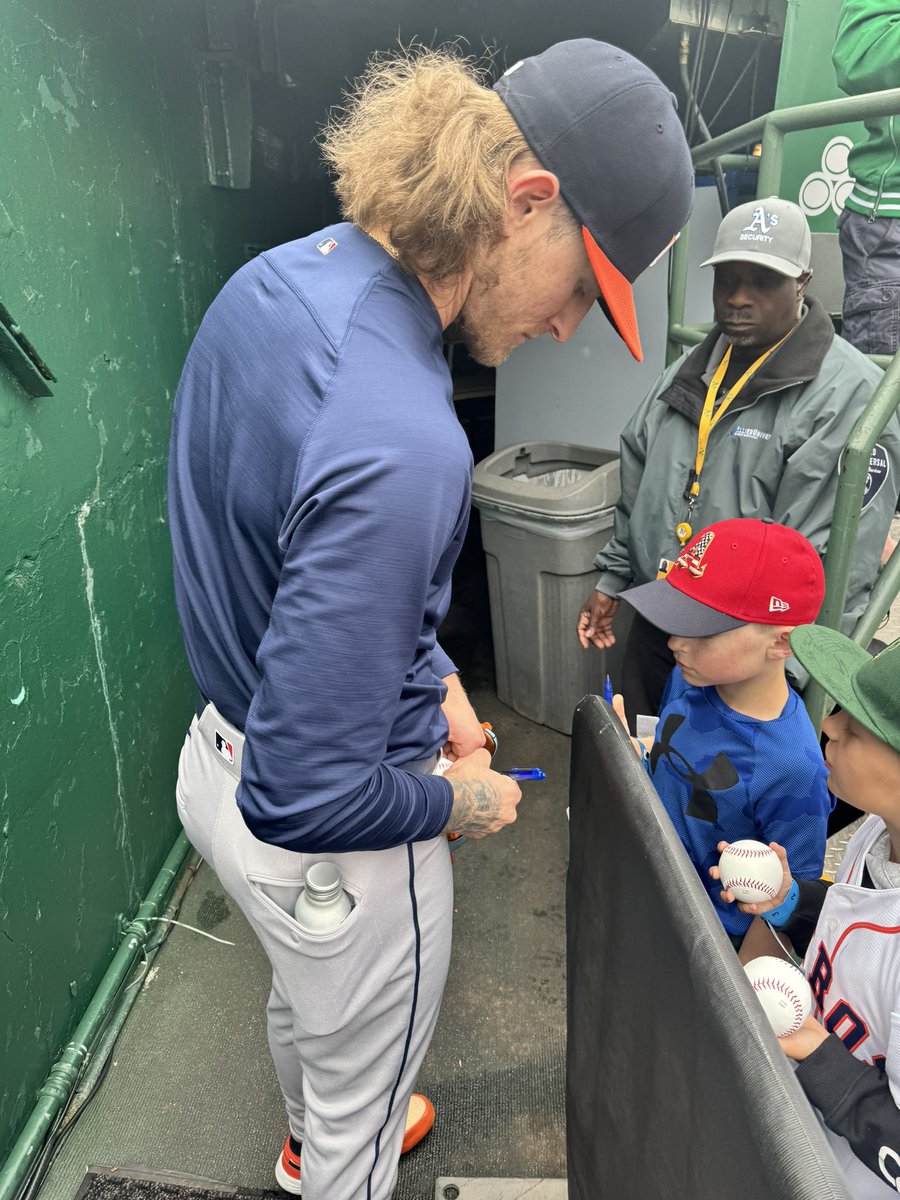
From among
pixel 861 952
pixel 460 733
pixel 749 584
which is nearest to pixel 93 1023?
pixel 460 733

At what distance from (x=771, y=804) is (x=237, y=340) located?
1.48 metres

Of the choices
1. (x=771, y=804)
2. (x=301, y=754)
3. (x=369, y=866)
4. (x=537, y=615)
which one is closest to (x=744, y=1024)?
(x=301, y=754)

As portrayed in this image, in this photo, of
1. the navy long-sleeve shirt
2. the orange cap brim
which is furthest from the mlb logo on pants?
Result: the orange cap brim

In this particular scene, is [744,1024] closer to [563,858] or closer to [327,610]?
[327,610]

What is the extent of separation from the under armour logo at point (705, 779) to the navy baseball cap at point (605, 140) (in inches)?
45.3

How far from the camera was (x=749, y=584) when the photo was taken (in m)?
1.79

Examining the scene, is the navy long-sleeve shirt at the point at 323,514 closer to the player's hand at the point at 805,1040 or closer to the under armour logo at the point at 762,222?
the player's hand at the point at 805,1040

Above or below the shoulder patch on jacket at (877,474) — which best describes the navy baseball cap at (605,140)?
above

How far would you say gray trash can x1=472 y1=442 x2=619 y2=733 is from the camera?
3283mm

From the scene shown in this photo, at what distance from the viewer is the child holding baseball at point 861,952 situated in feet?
3.42

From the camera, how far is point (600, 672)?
3.63 m

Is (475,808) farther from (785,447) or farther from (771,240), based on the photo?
(771,240)

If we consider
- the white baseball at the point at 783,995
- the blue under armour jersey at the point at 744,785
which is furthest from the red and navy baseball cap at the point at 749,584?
the white baseball at the point at 783,995

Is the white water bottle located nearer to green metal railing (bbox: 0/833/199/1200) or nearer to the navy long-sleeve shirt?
the navy long-sleeve shirt
